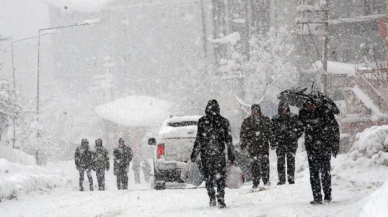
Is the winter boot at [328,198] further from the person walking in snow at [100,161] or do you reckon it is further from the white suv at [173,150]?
the person walking in snow at [100,161]

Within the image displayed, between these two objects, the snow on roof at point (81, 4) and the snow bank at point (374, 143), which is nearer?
the snow bank at point (374, 143)

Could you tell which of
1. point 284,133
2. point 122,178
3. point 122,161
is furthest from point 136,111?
point 284,133

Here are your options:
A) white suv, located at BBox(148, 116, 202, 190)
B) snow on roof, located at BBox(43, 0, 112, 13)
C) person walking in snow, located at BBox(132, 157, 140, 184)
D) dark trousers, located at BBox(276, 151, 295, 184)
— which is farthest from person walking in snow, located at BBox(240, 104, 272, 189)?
snow on roof, located at BBox(43, 0, 112, 13)

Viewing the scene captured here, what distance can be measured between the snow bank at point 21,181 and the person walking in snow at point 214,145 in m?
6.79

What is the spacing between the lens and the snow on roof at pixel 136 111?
5490 cm

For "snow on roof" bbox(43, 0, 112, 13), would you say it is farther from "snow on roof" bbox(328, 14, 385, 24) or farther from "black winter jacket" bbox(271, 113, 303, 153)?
"black winter jacket" bbox(271, 113, 303, 153)

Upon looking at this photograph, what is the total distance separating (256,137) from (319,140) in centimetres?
365

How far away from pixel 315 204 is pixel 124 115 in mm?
47697

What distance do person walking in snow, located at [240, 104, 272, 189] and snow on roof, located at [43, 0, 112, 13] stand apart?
64.1m

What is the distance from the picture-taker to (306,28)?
88.1 feet

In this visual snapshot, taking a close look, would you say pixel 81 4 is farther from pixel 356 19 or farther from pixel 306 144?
pixel 306 144

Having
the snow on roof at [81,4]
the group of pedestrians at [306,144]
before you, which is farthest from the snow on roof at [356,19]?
the snow on roof at [81,4]

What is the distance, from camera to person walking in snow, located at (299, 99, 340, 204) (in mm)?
8727

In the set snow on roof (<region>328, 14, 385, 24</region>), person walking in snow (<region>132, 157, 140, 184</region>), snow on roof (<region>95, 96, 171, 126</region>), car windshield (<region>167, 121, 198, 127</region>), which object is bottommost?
person walking in snow (<region>132, 157, 140, 184</region>)
